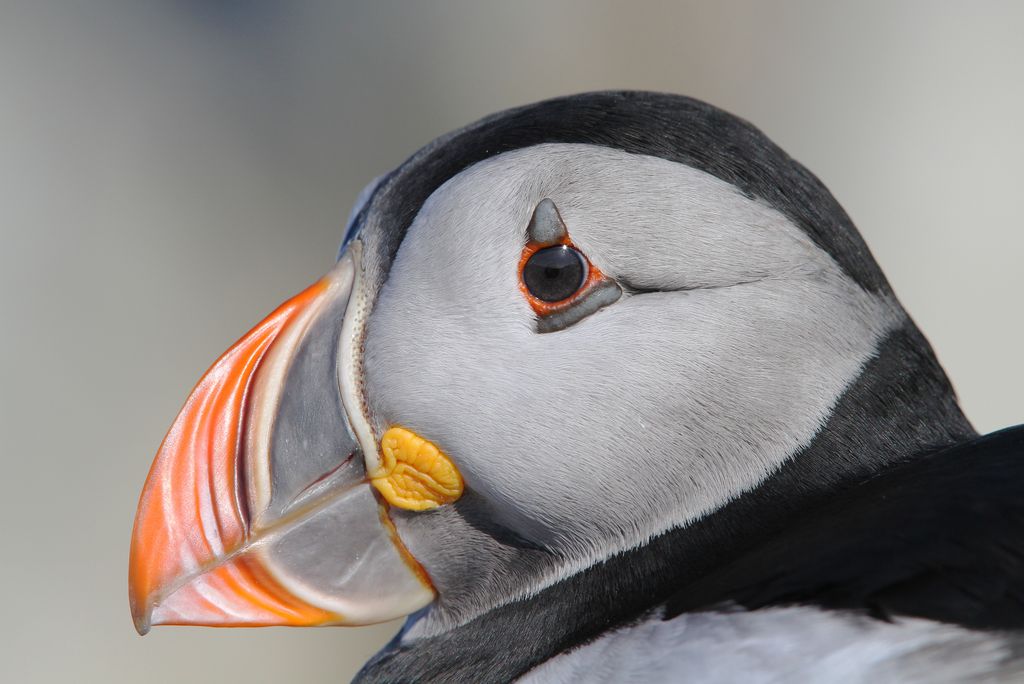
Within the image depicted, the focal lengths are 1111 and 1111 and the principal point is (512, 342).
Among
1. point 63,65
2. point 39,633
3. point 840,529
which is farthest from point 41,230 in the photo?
point 840,529

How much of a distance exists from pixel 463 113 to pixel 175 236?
158 cm

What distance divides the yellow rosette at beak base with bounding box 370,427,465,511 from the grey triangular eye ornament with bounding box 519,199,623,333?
0.23 meters

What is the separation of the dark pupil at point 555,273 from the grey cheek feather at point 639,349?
23 mm

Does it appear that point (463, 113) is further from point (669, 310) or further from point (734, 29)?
point (669, 310)

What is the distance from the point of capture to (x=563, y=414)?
141 cm

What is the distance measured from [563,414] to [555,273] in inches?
7.0

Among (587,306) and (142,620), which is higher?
(587,306)

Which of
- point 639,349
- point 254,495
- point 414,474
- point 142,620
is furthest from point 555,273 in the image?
point 142,620

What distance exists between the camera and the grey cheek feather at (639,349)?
1.39 m

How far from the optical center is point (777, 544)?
1.27 metres

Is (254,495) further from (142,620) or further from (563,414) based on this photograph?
(563,414)

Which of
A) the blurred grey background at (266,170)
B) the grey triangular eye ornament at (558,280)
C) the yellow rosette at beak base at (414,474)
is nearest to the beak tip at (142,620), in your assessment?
the yellow rosette at beak base at (414,474)

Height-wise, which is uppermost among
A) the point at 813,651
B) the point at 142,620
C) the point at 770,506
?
the point at 142,620

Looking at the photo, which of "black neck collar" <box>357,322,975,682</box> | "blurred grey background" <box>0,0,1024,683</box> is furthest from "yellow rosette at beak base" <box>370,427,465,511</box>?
"blurred grey background" <box>0,0,1024,683</box>
